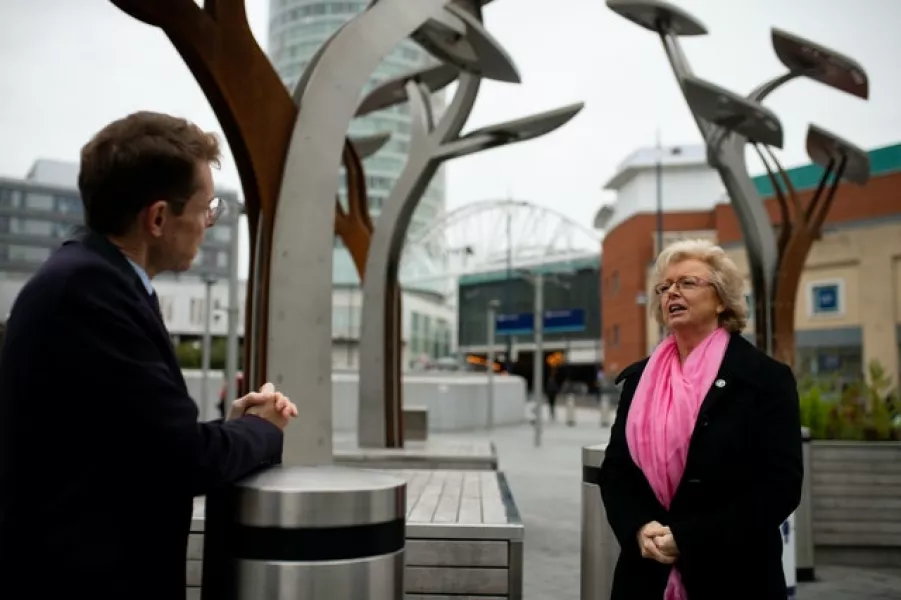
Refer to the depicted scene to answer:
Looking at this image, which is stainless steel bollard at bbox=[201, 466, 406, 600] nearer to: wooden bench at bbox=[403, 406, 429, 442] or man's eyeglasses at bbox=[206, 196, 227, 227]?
man's eyeglasses at bbox=[206, 196, 227, 227]

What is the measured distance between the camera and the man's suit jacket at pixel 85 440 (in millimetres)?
1642

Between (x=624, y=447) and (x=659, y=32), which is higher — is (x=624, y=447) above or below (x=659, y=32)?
below

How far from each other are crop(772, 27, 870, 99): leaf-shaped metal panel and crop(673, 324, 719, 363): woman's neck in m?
10.5

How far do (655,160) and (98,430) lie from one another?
176 feet

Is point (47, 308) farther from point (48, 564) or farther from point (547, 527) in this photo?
point (547, 527)

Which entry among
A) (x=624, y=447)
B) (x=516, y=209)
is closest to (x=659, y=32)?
(x=624, y=447)

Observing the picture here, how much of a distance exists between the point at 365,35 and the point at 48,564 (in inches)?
212

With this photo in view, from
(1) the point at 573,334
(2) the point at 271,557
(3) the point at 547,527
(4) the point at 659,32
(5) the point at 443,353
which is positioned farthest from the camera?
(5) the point at 443,353

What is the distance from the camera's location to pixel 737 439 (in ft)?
8.43

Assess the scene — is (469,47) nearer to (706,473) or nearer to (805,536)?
(805,536)

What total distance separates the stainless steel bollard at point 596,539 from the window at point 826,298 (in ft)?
99.3

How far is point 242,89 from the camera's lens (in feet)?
19.1

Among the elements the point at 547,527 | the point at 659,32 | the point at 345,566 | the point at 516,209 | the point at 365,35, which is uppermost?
the point at 516,209

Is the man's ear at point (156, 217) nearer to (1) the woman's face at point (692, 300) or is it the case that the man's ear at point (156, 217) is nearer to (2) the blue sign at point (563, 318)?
(1) the woman's face at point (692, 300)
